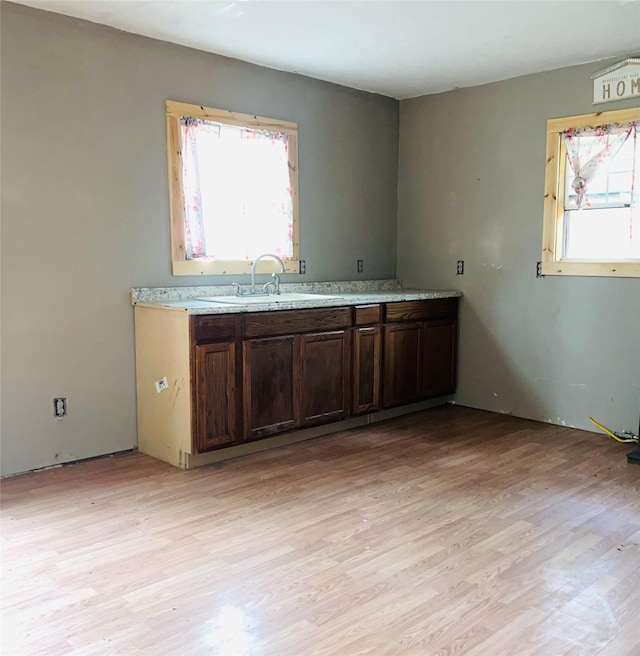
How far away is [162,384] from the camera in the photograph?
373cm

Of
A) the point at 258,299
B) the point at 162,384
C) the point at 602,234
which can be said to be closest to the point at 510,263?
the point at 602,234

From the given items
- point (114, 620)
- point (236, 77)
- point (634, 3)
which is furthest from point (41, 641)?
point (634, 3)

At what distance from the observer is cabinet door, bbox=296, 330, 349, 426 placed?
407cm

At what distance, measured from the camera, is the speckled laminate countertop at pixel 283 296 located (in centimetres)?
363

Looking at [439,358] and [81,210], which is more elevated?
[81,210]

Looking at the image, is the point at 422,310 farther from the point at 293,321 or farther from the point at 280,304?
the point at 280,304

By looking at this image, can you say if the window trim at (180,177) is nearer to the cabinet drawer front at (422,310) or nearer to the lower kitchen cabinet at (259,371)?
the lower kitchen cabinet at (259,371)

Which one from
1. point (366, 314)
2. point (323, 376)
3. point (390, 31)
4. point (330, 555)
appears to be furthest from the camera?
point (366, 314)

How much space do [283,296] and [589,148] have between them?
227 centimetres

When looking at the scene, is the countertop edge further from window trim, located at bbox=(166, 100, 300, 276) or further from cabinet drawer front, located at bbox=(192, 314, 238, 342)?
window trim, located at bbox=(166, 100, 300, 276)

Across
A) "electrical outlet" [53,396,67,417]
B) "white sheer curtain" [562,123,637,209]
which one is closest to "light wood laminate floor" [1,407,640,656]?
"electrical outlet" [53,396,67,417]

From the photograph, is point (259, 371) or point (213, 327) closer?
point (213, 327)

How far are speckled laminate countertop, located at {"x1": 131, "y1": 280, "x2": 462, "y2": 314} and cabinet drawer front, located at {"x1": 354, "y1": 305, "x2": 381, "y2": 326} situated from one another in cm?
4

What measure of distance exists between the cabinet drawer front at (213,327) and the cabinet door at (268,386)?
0.47ft
